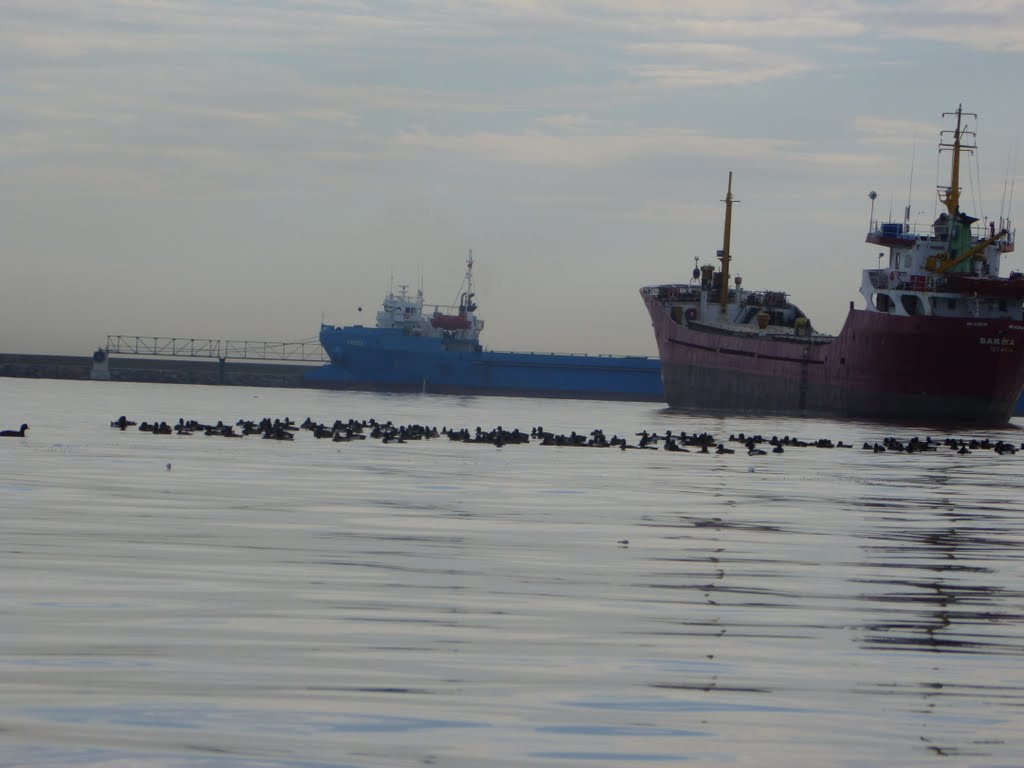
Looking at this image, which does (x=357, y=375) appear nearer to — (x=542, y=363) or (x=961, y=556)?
(x=542, y=363)

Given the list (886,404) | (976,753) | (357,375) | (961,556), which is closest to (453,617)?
(976,753)

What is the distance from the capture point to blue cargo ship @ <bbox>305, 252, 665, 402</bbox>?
124m

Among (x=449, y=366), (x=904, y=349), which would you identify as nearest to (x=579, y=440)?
(x=904, y=349)

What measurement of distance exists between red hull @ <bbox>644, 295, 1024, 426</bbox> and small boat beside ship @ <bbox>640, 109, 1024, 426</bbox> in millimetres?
43

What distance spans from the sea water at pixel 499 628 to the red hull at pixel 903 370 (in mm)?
43778

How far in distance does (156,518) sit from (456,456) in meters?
17.0

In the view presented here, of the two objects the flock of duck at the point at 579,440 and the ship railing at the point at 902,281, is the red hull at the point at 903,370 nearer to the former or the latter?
the ship railing at the point at 902,281

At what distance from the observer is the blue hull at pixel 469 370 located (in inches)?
4867

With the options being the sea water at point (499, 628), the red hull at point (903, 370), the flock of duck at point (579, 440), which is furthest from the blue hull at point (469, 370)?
the sea water at point (499, 628)

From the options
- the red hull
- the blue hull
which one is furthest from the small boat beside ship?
the blue hull

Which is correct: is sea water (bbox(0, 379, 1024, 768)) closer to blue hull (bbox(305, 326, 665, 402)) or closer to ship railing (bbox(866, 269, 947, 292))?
ship railing (bbox(866, 269, 947, 292))

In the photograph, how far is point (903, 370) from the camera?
6700 centimetres

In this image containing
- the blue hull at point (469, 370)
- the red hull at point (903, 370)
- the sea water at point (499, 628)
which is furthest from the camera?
the blue hull at point (469, 370)

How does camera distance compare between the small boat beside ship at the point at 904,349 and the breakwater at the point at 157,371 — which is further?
the breakwater at the point at 157,371
